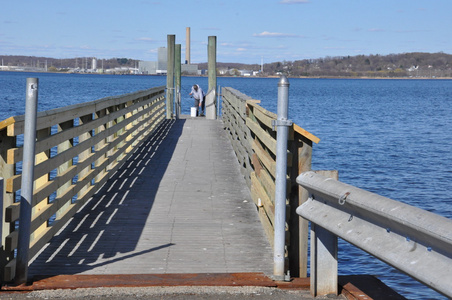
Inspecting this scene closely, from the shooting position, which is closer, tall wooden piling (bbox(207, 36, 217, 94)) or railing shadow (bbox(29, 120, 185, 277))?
railing shadow (bbox(29, 120, 185, 277))

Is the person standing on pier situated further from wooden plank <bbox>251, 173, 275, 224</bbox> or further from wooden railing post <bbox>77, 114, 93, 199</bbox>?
wooden plank <bbox>251, 173, 275, 224</bbox>

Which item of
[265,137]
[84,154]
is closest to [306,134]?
[265,137]

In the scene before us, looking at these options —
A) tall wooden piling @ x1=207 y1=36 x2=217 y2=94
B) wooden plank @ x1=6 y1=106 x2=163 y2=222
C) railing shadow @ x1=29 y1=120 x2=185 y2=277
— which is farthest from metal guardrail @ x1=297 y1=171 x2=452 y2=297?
tall wooden piling @ x1=207 y1=36 x2=217 y2=94

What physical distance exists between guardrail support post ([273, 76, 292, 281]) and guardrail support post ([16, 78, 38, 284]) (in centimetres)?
179

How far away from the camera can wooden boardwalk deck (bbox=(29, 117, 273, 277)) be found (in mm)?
5879

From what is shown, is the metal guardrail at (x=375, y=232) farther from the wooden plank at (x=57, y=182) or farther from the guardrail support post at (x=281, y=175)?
the wooden plank at (x=57, y=182)

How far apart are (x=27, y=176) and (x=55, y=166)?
4.82ft

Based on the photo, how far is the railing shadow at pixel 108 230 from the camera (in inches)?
233

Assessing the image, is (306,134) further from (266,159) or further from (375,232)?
(266,159)

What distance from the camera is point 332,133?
136 feet

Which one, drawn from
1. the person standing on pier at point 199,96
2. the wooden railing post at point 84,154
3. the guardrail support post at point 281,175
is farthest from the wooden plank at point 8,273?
the person standing on pier at point 199,96

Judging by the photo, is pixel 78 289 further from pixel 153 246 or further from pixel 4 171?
pixel 153 246

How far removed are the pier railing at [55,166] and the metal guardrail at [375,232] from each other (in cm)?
212

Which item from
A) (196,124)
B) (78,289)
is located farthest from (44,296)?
(196,124)
